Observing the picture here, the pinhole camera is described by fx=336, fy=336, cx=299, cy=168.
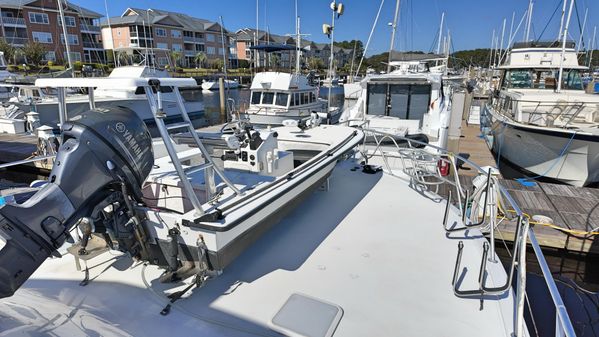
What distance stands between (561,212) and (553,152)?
3731 millimetres

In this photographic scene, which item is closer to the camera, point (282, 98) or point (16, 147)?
point (16, 147)

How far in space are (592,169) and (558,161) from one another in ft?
2.35

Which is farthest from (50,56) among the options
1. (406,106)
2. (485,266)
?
(485,266)

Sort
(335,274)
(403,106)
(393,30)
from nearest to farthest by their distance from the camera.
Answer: (335,274)
(403,106)
(393,30)

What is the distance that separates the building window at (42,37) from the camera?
1452 inches

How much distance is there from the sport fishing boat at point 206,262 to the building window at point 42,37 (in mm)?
45419

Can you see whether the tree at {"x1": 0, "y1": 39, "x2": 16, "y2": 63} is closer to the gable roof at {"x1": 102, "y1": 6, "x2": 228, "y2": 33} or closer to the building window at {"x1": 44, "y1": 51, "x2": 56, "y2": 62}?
the building window at {"x1": 44, "y1": 51, "x2": 56, "y2": 62}

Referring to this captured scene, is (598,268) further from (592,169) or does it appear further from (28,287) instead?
(28,287)

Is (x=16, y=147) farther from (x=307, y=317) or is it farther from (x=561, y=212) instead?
(x=561, y=212)

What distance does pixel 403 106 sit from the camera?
31.5 ft

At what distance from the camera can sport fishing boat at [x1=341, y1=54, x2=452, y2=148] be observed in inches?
343

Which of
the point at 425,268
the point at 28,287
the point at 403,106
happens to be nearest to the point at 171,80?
the point at 28,287

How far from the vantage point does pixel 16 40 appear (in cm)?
3559

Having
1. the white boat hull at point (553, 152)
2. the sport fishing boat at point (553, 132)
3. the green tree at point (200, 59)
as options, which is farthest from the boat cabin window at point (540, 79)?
the green tree at point (200, 59)
